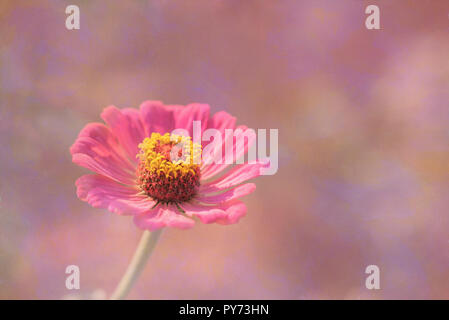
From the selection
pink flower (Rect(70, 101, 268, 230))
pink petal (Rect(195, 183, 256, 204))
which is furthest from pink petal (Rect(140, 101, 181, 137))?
pink petal (Rect(195, 183, 256, 204))

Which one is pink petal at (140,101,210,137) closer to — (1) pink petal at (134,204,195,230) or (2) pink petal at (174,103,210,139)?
(2) pink petal at (174,103,210,139)

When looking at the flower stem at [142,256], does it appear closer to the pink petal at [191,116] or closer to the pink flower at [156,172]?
the pink flower at [156,172]

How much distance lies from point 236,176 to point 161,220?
0.10 m

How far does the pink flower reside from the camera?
356mm

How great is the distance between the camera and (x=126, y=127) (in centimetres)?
46

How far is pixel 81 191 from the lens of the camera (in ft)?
1.18

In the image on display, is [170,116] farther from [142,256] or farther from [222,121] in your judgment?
[142,256]

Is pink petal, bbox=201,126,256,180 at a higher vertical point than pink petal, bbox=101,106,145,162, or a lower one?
lower

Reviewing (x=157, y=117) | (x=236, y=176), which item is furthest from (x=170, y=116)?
(x=236, y=176)

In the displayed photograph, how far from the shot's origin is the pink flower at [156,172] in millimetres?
356

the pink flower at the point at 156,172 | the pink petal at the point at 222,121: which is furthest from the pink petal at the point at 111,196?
the pink petal at the point at 222,121
